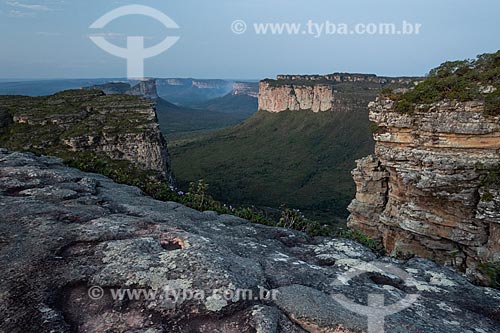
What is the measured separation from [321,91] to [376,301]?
100061mm

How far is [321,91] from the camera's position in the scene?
101 meters

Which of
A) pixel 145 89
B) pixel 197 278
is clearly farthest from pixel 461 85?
pixel 145 89

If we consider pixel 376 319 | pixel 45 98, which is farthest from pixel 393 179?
pixel 45 98

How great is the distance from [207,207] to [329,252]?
18.7 feet

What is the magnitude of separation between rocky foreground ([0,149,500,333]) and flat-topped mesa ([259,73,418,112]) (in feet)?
279

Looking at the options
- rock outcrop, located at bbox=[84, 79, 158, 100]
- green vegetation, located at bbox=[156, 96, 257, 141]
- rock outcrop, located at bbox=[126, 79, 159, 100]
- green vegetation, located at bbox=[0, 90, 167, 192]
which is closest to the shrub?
A: green vegetation, located at bbox=[0, 90, 167, 192]

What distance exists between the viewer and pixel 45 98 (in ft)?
170

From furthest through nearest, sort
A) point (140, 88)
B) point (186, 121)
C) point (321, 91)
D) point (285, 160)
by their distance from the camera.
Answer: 1. point (140, 88)
2. point (186, 121)
3. point (321, 91)
4. point (285, 160)

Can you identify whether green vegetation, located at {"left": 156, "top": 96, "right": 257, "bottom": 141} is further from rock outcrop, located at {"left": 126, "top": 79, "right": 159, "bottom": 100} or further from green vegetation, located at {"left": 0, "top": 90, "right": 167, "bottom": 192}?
green vegetation, located at {"left": 0, "top": 90, "right": 167, "bottom": 192}

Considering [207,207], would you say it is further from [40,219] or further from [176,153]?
[176,153]

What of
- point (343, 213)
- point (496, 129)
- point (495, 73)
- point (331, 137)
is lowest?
point (343, 213)

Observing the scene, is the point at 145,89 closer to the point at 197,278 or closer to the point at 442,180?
the point at 442,180

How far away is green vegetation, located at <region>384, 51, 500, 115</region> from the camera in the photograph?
15.9 metres

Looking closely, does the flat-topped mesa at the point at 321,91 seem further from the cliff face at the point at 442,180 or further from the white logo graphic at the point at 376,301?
the white logo graphic at the point at 376,301
